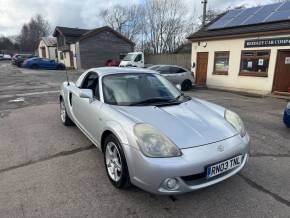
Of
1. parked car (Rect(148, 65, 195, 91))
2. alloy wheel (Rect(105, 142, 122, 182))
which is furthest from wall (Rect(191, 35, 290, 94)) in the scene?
alloy wheel (Rect(105, 142, 122, 182))

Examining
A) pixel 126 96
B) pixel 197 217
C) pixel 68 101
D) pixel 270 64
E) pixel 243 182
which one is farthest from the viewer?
pixel 270 64

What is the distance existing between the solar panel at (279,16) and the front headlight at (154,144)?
1120 centimetres

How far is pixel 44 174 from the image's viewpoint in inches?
131

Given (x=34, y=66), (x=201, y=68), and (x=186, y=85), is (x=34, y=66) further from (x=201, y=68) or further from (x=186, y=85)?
(x=186, y=85)

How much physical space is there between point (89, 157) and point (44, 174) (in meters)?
0.75

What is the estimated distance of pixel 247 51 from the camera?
11945 millimetres

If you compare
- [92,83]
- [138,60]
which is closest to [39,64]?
[138,60]

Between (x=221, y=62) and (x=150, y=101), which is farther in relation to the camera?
(x=221, y=62)

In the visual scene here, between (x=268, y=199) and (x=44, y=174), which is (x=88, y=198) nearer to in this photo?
(x=44, y=174)

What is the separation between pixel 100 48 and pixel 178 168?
28.8 meters

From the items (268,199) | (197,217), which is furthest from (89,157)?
(268,199)

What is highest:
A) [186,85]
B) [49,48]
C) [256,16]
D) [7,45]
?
[7,45]

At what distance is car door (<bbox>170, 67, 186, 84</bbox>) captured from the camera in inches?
484

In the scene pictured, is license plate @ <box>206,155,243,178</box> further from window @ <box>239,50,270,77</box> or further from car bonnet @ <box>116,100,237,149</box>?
window @ <box>239,50,270,77</box>
